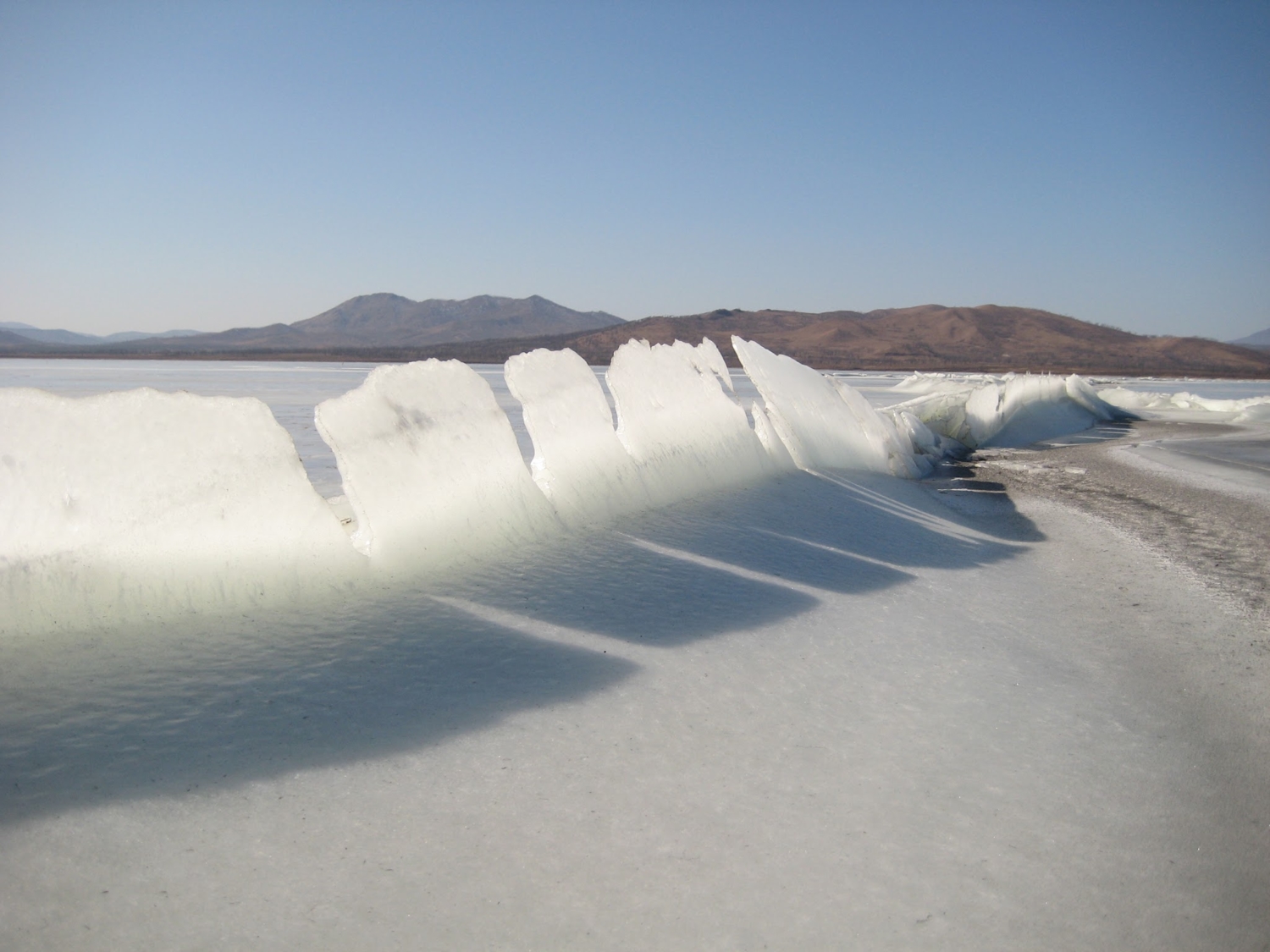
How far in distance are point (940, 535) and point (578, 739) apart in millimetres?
2486

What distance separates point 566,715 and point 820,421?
3.63 meters

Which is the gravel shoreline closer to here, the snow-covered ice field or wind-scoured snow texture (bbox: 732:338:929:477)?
the snow-covered ice field

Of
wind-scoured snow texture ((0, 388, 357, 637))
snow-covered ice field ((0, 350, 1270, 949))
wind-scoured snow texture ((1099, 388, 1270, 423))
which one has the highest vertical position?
wind-scoured snow texture ((1099, 388, 1270, 423))

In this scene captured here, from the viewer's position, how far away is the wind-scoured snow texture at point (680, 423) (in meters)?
3.63

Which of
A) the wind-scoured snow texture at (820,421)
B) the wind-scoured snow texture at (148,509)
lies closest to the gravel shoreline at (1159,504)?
the wind-scoured snow texture at (820,421)

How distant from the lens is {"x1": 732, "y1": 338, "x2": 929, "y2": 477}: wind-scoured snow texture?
4.62 m

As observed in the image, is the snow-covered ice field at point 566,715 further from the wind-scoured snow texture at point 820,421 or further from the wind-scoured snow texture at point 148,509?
the wind-scoured snow texture at point 820,421

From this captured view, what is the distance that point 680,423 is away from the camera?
3945 mm

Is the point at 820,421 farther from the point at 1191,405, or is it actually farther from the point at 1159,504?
the point at 1191,405

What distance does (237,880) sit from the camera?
111 centimetres

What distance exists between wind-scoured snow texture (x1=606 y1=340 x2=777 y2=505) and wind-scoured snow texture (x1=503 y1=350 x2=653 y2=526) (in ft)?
0.36

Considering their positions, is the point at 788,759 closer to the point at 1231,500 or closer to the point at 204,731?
the point at 204,731

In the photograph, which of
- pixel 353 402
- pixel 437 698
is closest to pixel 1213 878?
pixel 437 698

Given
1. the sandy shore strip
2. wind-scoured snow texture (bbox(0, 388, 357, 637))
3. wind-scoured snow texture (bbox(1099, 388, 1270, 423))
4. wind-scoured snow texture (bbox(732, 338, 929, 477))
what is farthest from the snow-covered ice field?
wind-scoured snow texture (bbox(1099, 388, 1270, 423))
